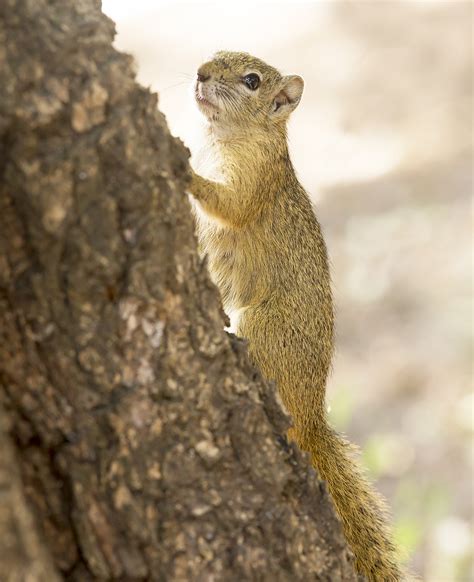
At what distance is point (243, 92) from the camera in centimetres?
447

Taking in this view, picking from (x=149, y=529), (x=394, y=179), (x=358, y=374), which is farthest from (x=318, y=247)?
(x=394, y=179)

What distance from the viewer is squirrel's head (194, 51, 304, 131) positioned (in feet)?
14.2

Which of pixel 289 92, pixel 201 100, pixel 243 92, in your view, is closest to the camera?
pixel 201 100

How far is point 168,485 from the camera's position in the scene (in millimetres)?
2049

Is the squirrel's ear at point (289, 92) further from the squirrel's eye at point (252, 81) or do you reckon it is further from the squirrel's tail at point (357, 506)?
the squirrel's tail at point (357, 506)

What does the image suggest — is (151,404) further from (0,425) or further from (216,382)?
(0,425)

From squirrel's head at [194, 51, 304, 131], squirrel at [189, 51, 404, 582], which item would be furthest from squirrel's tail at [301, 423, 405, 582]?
squirrel's head at [194, 51, 304, 131]

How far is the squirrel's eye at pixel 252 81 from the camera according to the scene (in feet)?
14.8

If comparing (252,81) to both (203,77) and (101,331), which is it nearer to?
(203,77)

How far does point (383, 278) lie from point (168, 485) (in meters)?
Answer: 6.94

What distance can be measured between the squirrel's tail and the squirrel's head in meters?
1.48

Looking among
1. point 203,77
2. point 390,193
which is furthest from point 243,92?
point 390,193

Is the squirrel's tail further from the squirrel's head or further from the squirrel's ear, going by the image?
the squirrel's ear

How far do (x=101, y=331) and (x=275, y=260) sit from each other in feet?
→ 6.78
